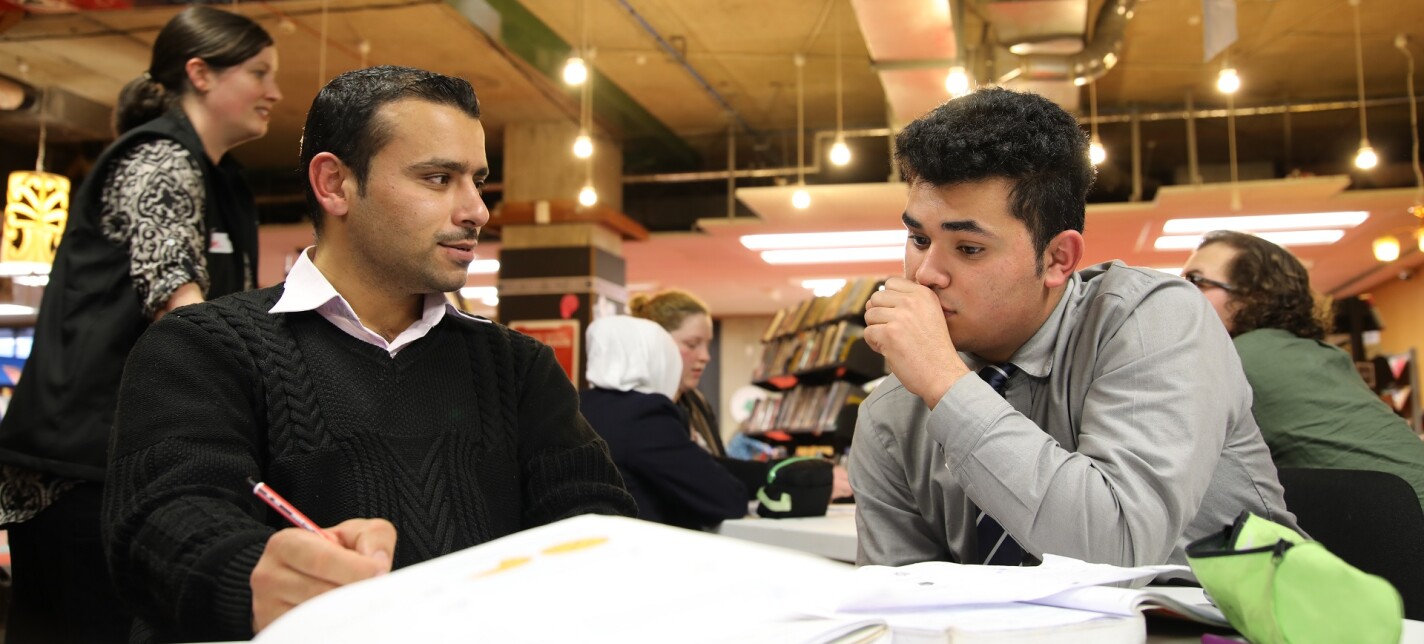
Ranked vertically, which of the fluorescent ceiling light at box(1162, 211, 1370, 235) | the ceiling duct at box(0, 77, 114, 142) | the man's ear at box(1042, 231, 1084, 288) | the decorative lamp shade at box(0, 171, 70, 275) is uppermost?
the ceiling duct at box(0, 77, 114, 142)

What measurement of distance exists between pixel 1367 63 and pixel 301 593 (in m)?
9.94

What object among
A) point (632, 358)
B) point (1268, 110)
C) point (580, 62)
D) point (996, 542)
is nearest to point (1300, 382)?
Result: point (996, 542)

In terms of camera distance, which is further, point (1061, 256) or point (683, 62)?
point (683, 62)

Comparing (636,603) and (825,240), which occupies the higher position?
(825,240)

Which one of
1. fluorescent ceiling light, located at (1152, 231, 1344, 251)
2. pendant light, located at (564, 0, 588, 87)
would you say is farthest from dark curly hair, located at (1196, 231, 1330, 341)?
fluorescent ceiling light, located at (1152, 231, 1344, 251)

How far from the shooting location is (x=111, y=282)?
199 cm

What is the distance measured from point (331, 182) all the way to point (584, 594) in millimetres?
998

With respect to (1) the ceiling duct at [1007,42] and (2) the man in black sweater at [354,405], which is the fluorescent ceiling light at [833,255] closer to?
(1) the ceiling duct at [1007,42]

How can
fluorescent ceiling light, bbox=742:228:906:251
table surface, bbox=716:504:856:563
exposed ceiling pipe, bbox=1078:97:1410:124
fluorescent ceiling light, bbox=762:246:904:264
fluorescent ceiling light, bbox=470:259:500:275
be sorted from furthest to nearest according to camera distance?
fluorescent ceiling light, bbox=470:259:500:275 < fluorescent ceiling light, bbox=762:246:904:264 < fluorescent ceiling light, bbox=742:228:906:251 < exposed ceiling pipe, bbox=1078:97:1410:124 < table surface, bbox=716:504:856:563

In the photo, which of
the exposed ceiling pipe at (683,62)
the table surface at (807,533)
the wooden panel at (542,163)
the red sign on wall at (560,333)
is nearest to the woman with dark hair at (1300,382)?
the table surface at (807,533)

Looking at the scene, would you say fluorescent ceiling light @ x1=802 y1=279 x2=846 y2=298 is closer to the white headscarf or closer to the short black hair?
the white headscarf

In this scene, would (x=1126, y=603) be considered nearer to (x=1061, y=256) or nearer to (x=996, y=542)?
(x=996, y=542)

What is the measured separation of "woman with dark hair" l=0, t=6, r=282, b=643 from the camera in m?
1.87

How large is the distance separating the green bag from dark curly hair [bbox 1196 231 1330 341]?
2.05m
